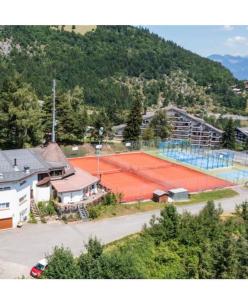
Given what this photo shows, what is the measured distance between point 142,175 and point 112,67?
89656 millimetres

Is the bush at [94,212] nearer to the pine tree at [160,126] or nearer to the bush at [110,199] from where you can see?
the bush at [110,199]

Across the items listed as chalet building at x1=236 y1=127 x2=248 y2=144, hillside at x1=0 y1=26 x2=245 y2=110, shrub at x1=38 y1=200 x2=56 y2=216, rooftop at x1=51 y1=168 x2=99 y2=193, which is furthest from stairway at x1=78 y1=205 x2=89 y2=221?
hillside at x1=0 y1=26 x2=245 y2=110

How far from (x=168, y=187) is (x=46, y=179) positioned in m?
13.7

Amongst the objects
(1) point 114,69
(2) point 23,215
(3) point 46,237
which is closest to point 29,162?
(2) point 23,215

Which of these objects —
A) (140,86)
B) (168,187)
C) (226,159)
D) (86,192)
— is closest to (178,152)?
(226,159)

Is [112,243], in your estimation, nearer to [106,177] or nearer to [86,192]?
[86,192]

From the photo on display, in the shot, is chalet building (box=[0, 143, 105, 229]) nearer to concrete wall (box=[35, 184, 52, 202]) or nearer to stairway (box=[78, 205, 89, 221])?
concrete wall (box=[35, 184, 52, 202])

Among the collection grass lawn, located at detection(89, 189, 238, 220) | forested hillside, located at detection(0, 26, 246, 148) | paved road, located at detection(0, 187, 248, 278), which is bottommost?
paved road, located at detection(0, 187, 248, 278)

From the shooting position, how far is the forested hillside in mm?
107500

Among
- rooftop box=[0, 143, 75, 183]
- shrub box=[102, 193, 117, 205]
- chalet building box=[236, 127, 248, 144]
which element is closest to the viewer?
rooftop box=[0, 143, 75, 183]

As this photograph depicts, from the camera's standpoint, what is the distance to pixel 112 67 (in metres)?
132

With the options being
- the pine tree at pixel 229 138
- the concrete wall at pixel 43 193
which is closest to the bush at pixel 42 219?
the concrete wall at pixel 43 193

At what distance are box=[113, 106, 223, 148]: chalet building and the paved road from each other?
1671 inches

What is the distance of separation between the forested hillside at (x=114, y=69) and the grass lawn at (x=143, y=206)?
41779mm
